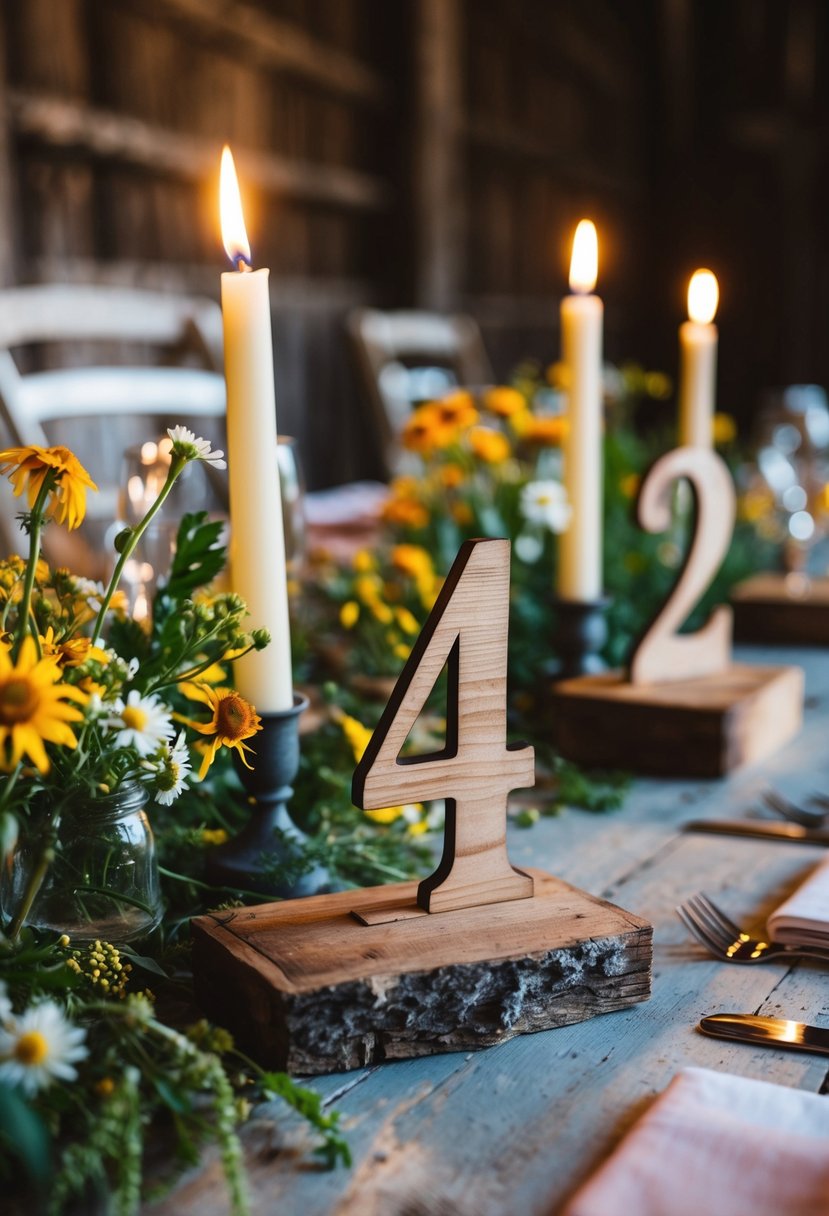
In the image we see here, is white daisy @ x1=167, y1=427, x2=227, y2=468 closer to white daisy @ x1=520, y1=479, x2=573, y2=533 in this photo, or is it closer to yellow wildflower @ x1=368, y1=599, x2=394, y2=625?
yellow wildflower @ x1=368, y1=599, x2=394, y2=625

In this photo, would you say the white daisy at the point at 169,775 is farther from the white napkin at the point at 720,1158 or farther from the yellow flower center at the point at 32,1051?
the white napkin at the point at 720,1158

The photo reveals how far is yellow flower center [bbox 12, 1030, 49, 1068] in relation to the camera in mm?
474

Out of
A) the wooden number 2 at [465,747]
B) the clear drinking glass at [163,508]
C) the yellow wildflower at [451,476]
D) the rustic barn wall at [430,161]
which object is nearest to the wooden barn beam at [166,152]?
the rustic barn wall at [430,161]

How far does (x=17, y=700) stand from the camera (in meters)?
0.50

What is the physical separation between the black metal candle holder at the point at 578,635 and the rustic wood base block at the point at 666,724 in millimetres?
47

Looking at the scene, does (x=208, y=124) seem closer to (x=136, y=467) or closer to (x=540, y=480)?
(x=540, y=480)

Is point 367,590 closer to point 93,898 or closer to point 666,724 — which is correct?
point 666,724

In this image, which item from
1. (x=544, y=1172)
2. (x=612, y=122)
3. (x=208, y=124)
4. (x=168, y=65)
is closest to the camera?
(x=544, y=1172)

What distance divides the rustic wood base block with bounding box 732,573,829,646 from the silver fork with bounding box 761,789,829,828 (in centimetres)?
59

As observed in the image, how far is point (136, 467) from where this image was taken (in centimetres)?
112

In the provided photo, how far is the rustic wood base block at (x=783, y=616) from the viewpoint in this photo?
5.22 feet

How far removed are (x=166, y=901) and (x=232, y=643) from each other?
17 centimetres

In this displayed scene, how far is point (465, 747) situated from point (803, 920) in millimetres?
242

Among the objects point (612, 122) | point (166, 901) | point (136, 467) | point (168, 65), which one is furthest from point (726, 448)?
point (612, 122)
